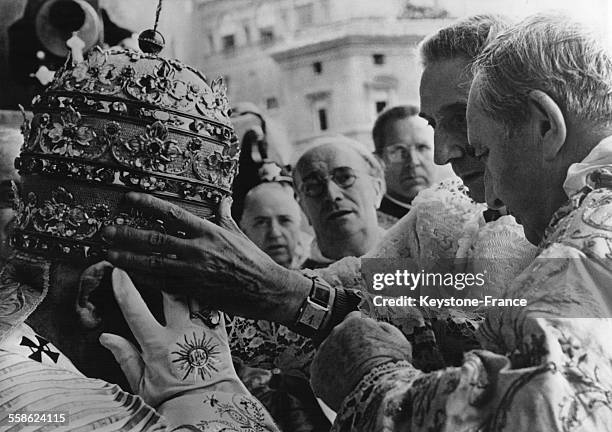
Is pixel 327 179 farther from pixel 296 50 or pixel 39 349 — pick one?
pixel 39 349

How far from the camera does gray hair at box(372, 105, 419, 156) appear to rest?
9.70 feet

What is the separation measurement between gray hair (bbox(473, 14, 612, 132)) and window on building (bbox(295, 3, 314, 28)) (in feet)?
2.42

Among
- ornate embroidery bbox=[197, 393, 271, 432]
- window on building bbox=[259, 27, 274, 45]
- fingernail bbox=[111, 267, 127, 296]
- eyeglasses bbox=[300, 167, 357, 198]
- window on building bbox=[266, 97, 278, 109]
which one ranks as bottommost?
ornate embroidery bbox=[197, 393, 271, 432]

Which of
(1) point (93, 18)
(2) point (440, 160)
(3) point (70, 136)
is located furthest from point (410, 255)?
(1) point (93, 18)

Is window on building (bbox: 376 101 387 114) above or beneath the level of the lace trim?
above

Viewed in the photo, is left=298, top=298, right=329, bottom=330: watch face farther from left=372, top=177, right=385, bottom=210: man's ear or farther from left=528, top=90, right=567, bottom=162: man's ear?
left=528, top=90, right=567, bottom=162: man's ear

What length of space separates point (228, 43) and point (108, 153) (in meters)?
0.58

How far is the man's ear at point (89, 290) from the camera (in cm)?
270

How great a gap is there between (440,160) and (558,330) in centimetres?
95

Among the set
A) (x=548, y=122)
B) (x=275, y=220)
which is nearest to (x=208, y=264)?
(x=275, y=220)

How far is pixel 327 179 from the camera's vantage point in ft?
9.87

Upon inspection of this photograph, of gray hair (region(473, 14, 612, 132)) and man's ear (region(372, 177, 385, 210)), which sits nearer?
gray hair (region(473, 14, 612, 132))

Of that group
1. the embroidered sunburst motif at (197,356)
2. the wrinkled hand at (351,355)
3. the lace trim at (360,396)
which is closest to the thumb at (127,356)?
the embroidered sunburst motif at (197,356)

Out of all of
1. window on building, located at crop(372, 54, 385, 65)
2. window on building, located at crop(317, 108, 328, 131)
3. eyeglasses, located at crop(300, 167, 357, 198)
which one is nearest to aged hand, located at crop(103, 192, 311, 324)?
eyeglasses, located at crop(300, 167, 357, 198)
